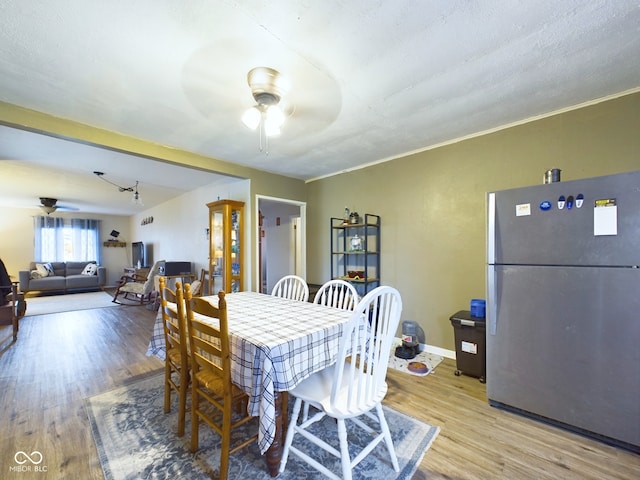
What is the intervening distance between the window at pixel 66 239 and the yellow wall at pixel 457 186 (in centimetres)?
862

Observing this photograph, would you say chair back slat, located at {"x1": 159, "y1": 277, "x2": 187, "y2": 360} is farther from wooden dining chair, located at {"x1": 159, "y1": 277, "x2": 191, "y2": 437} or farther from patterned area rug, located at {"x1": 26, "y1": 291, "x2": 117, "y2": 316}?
patterned area rug, located at {"x1": 26, "y1": 291, "x2": 117, "y2": 316}

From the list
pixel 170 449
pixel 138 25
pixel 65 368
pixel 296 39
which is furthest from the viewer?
pixel 65 368

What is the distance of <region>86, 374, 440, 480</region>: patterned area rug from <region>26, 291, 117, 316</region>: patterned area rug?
15.3 ft

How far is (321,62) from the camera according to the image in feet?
5.44

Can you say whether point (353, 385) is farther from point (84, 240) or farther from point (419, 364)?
point (84, 240)

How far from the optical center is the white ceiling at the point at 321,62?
131 centimetres

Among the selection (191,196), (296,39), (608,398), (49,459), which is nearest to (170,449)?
(49,459)

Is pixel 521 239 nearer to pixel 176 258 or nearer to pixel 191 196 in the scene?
pixel 191 196

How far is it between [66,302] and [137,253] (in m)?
2.24

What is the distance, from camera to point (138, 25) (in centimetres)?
137

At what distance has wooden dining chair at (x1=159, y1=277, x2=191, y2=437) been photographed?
5.33ft

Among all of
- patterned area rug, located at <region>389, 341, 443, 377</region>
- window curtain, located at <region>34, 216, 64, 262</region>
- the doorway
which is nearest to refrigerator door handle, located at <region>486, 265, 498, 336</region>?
patterned area rug, located at <region>389, 341, 443, 377</region>

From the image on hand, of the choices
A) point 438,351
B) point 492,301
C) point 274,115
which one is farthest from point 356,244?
point 274,115

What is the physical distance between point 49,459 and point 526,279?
3204 mm
